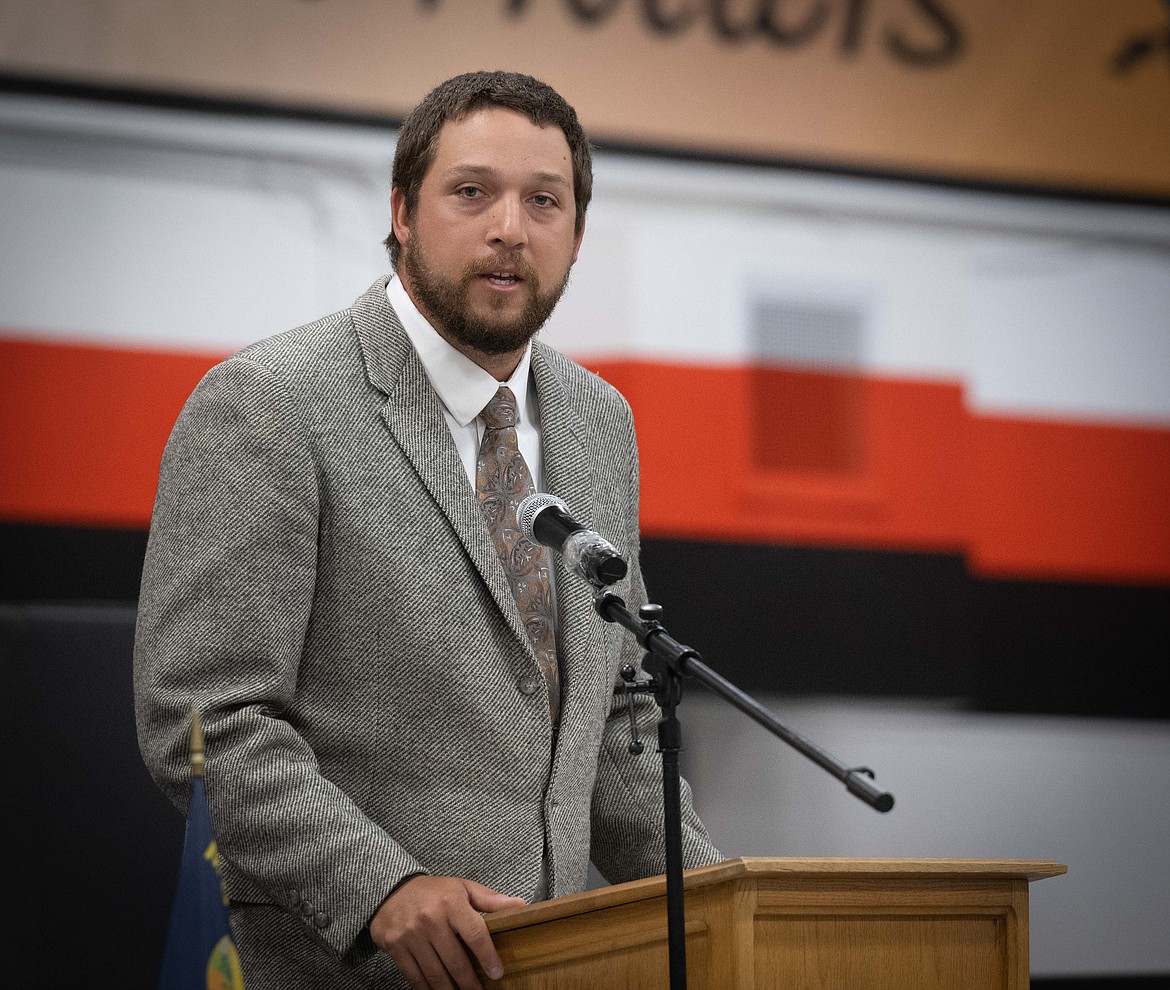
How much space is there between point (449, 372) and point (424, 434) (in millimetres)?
112

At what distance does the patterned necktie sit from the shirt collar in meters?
0.03

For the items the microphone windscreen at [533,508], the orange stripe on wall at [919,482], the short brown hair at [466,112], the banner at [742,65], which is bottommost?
the microphone windscreen at [533,508]

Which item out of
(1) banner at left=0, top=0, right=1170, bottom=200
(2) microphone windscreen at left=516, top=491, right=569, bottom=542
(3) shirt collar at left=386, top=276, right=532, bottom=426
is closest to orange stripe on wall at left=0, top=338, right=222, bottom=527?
(1) banner at left=0, top=0, right=1170, bottom=200

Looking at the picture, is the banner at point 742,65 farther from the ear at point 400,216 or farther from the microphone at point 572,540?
the microphone at point 572,540

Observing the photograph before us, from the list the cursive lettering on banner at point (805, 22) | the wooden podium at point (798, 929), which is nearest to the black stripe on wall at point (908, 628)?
the cursive lettering on banner at point (805, 22)

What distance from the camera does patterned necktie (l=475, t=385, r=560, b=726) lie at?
1.74 meters

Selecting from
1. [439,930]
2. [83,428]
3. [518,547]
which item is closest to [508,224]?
[518,547]

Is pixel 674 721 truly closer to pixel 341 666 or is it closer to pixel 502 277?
pixel 341 666

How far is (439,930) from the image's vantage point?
143 cm

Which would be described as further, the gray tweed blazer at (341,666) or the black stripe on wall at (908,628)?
the black stripe on wall at (908,628)

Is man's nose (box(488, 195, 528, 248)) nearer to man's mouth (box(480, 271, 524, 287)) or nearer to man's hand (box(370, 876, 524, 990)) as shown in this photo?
man's mouth (box(480, 271, 524, 287))

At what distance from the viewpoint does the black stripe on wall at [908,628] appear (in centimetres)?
316

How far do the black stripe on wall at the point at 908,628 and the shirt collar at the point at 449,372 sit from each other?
134 centimetres

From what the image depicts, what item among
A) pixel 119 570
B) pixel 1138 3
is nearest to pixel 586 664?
pixel 119 570
